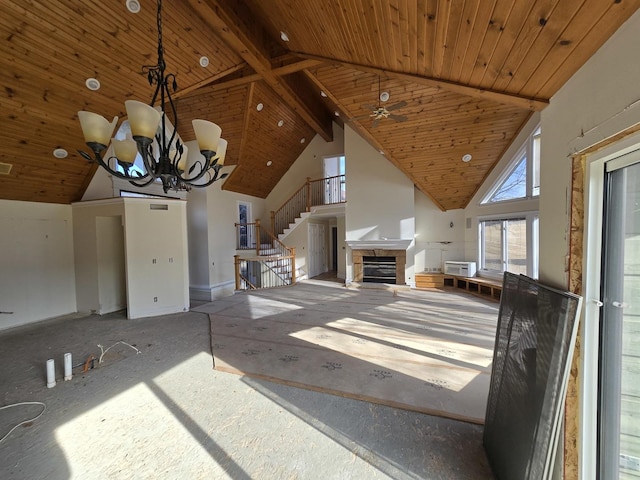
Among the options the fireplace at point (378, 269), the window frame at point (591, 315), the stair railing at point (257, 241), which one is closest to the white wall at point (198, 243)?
the stair railing at point (257, 241)

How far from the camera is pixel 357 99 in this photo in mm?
4836

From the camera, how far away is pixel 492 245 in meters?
6.23

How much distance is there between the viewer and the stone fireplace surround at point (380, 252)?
7.03 m

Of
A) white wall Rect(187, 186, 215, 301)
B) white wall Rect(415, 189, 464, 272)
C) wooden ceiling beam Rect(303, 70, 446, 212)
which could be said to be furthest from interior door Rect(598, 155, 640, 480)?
white wall Rect(187, 186, 215, 301)

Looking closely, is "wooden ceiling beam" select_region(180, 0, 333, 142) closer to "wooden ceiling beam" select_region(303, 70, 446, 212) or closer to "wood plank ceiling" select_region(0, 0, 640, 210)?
"wood plank ceiling" select_region(0, 0, 640, 210)

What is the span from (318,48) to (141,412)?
15.4ft

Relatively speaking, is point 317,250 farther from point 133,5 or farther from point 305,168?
point 133,5

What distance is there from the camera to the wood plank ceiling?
149 cm

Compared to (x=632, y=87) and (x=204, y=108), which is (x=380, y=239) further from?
(x=632, y=87)

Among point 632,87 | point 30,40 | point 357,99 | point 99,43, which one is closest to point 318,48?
point 357,99

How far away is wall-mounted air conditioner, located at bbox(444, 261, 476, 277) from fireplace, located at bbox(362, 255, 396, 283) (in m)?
1.42

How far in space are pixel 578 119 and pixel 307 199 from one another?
745 centimetres

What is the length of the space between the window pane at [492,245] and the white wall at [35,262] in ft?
30.8

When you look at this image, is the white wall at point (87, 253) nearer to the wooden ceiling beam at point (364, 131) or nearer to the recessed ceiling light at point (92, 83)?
the recessed ceiling light at point (92, 83)
